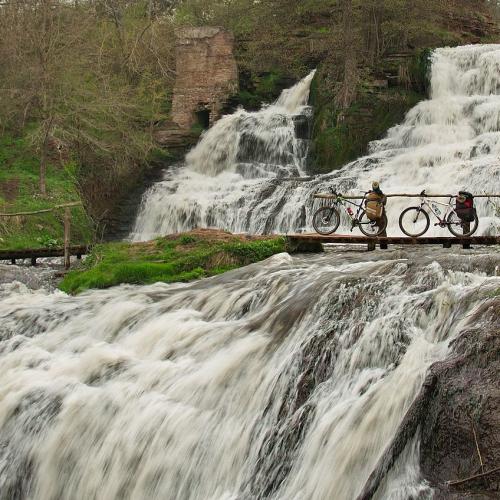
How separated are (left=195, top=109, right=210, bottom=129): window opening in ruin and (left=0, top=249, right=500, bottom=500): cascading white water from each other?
19.3m

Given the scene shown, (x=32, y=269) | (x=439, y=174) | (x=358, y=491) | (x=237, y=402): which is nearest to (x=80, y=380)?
(x=237, y=402)

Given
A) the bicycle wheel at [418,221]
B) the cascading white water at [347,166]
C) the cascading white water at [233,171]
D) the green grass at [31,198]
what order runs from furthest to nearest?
the cascading white water at [233,171] < the green grass at [31,198] < the cascading white water at [347,166] < the bicycle wheel at [418,221]

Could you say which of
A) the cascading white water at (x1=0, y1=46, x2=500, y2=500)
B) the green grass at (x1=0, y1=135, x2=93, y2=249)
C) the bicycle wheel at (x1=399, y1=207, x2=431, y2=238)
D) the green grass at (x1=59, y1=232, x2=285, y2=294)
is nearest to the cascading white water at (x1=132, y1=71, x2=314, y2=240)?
the green grass at (x1=0, y1=135, x2=93, y2=249)

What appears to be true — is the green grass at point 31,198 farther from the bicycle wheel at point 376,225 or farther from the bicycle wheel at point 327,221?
the bicycle wheel at point 376,225

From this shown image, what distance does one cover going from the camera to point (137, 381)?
968 cm

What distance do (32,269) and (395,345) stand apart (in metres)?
11.8

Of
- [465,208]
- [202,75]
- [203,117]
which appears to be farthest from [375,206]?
[202,75]

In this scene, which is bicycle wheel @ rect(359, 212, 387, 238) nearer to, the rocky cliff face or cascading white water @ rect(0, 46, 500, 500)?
cascading white water @ rect(0, 46, 500, 500)

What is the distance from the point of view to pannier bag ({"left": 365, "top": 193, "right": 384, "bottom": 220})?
16.0 metres

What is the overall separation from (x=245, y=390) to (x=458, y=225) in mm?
8201

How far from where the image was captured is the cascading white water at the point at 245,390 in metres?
7.29

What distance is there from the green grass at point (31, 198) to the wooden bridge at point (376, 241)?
29.8 feet

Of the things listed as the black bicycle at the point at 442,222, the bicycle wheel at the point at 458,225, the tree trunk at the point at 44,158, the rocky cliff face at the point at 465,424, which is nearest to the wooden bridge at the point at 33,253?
the tree trunk at the point at 44,158

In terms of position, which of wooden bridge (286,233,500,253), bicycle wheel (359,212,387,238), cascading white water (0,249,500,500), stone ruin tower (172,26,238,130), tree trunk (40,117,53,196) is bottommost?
cascading white water (0,249,500,500)
